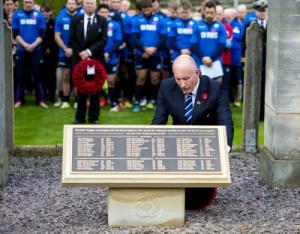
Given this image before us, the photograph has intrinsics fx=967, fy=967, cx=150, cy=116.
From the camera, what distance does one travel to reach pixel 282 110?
12414 millimetres

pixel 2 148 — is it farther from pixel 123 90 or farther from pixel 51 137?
pixel 123 90

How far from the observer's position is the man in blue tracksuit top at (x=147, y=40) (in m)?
20.2

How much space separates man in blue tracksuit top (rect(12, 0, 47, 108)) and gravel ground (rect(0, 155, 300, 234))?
7.30 metres

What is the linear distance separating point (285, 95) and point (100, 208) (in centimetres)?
291

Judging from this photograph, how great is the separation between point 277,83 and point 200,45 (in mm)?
6503

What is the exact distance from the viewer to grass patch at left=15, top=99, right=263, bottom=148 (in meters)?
16.6

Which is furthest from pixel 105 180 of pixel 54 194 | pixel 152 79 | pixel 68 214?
pixel 152 79

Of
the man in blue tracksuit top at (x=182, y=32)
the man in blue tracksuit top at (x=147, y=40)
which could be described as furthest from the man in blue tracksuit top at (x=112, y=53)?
the man in blue tracksuit top at (x=182, y=32)

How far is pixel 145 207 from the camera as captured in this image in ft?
33.3

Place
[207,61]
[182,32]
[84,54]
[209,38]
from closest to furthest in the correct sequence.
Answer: [84,54]
[207,61]
[209,38]
[182,32]

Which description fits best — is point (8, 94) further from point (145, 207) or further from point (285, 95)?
point (145, 207)

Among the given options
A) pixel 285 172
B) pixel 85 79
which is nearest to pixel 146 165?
pixel 285 172

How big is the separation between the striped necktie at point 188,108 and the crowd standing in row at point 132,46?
24.9 feet

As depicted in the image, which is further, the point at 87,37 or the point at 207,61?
the point at 207,61
